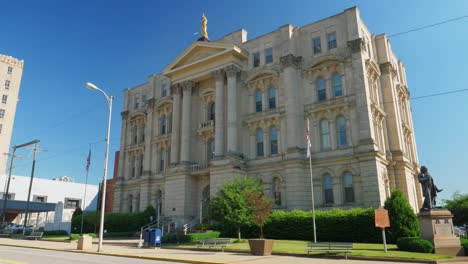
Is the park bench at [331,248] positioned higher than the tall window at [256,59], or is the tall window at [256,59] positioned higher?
the tall window at [256,59]

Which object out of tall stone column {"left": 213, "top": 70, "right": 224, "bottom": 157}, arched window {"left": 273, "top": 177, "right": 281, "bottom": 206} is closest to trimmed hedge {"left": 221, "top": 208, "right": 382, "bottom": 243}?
arched window {"left": 273, "top": 177, "right": 281, "bottom": 206}

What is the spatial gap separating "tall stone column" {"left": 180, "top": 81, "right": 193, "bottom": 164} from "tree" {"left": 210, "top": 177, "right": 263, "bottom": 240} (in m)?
14.3

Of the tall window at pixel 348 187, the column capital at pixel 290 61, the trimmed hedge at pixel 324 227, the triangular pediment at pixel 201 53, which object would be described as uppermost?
the triangular pediment at pixel 201 53

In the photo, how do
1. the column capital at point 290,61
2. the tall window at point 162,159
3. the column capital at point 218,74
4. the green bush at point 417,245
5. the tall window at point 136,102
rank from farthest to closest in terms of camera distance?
the tall window at point 136,102
the tall window at point 162,159
the column capital at point 218,74
the column capital at point 290,61
the green bush at point 417,245

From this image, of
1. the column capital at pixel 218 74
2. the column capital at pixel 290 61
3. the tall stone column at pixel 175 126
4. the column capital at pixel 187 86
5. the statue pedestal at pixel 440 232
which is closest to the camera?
the statue pedestal at pixel 440 232

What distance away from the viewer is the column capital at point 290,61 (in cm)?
3997

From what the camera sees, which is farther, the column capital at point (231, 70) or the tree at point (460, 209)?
the tree at point (460, 209)

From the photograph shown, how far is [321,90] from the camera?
39.1m

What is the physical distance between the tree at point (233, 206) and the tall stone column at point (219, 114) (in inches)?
415

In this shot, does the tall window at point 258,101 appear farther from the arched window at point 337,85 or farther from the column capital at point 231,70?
the arched window at point 337,85

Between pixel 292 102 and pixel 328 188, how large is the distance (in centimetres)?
964

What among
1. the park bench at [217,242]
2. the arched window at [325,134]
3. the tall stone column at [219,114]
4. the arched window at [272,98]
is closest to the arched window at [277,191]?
the arched window at [325,134]

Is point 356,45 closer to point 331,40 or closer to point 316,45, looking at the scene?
point 331,40

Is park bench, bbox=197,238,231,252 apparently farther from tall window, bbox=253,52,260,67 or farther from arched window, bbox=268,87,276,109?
tall window, bbox=253,52,260,67
